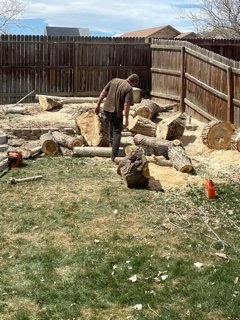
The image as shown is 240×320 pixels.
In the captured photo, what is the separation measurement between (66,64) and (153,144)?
8.37 metres

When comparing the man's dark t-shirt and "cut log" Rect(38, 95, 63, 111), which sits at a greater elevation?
the man's dark t-shirt

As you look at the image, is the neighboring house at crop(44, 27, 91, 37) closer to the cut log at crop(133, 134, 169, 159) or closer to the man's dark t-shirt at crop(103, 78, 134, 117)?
the cut log at crop(133, 134, 169, 159)

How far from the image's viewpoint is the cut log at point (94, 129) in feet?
38.2

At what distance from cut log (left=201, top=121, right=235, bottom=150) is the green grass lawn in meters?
2.62

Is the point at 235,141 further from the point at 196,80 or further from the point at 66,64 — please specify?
the point at 66,64

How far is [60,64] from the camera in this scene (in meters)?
18.5

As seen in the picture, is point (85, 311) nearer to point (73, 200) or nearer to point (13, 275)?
point (13, 275)

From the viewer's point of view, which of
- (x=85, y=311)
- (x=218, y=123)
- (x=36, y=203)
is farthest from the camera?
(x=218, y=123)

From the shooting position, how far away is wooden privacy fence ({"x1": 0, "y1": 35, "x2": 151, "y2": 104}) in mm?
18031

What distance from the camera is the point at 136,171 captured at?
8.85 metres

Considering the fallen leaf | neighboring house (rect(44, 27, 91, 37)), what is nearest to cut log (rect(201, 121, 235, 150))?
the fallen leaf

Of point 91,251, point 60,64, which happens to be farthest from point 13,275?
point 60,64

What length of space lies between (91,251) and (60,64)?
13.0m

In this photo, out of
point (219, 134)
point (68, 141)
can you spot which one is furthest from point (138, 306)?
point (219, 134)
